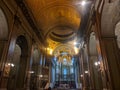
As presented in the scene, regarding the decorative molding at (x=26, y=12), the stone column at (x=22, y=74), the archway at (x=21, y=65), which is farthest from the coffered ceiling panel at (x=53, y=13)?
the stone column at (x=22, y=74)

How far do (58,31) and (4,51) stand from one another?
579 inches

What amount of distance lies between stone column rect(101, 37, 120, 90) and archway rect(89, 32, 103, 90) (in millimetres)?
2035

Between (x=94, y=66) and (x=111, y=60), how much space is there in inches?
152

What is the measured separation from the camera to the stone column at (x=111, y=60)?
5.60 m

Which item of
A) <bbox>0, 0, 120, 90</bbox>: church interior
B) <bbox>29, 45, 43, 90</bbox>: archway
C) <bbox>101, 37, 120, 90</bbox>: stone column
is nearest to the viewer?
<bbox>101, 37, 120, 90</bbox>: stone column

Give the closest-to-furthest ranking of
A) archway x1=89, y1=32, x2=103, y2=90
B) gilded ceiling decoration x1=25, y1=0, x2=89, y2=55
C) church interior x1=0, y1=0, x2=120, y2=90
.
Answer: church interior x1=0, y1=0, x2=120, y2=90 → archway x1=89, y1=32, x2=103, y2=90 → gilded ceiling decoration x1=25, y1=0, x2=89, y2=55

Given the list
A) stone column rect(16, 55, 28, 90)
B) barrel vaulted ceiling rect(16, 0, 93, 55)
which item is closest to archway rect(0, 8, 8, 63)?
barrel vaulted ceiling rect(16, 0, 93, 55)

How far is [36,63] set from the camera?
13.0 m

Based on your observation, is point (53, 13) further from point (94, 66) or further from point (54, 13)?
point (94, 66)

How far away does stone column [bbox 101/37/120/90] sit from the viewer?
560 cm

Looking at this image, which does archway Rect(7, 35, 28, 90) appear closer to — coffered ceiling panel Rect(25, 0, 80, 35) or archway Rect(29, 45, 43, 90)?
archway Rect(29, 45, 43, 90)

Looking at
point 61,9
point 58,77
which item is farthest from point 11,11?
point 58,77

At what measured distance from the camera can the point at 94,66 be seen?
32.9 feet

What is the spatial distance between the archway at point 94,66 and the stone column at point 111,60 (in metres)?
2.04
